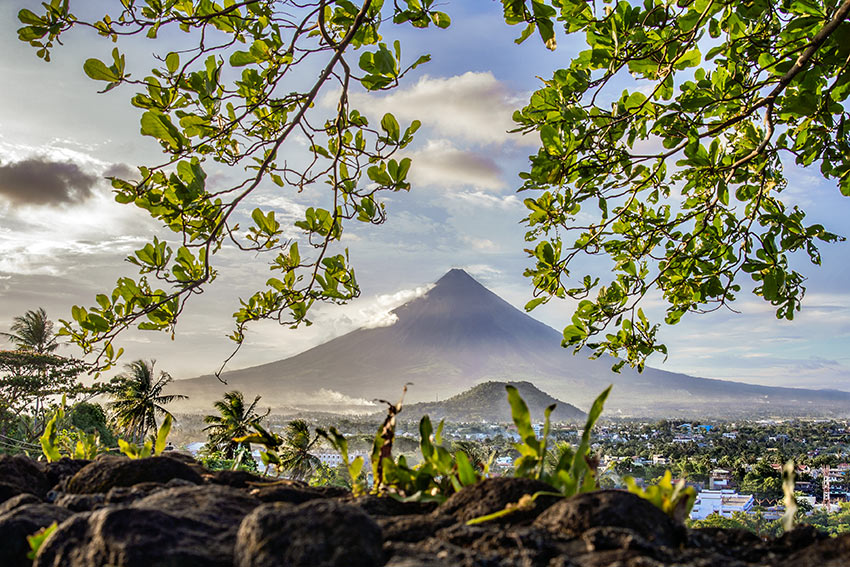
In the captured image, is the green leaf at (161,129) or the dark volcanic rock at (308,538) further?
the green leaf at (161,129)

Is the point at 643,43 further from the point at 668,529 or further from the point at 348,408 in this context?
the point at 348,408

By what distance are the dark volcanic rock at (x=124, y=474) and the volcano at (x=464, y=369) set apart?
408 ft

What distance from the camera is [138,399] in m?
36.1

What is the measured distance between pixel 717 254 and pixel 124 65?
3.62m

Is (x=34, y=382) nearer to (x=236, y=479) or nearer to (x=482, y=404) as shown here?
(x=236, y=479)

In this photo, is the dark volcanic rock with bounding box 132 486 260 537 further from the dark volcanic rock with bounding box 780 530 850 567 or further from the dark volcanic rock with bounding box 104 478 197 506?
the dark volcanic rock with bounding box 780 530 850 567

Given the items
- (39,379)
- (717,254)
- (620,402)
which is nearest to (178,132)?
(717,254)

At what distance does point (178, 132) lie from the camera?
8.25 ft

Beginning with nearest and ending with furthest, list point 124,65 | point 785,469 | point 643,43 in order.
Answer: point 785,469 < point 124,65 < point 643,43

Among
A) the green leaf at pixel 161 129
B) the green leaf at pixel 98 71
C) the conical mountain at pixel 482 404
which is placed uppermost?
the green leaf at pixel 98 71

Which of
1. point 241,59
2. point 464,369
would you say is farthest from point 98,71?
point 464,369

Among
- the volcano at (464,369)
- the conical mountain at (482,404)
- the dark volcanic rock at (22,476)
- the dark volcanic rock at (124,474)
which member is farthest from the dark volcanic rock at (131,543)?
the volcano at (464,369)

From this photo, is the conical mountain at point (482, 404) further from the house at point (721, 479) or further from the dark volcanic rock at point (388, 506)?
the dark volcanic rock at point (388, 506)

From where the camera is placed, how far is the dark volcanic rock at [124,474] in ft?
5.97
